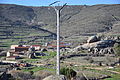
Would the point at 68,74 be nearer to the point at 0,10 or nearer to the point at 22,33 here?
the point at 22,33

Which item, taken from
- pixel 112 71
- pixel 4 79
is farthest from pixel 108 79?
pixel 4 79

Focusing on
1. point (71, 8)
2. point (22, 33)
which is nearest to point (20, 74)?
point (22, 33)

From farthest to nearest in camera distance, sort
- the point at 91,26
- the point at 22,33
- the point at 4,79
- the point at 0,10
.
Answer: the point at 0,10, the point at 91,26, the point at 22,33, the point at 4,79

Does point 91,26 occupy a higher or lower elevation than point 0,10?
lower

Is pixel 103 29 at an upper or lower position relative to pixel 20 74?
upper

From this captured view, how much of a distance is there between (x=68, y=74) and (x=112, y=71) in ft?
31.1

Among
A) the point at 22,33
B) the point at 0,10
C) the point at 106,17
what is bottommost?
the point at 22,33

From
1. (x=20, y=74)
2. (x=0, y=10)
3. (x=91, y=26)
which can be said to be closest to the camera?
(x=20, y=74)

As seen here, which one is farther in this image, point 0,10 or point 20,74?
point 0,10

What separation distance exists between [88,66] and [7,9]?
14073 centimetres

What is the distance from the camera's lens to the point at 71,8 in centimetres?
17825

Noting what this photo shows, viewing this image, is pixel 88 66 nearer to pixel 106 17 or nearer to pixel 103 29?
pixel 103 29

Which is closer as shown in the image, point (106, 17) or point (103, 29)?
point (103, 29)

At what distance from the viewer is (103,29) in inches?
3760
